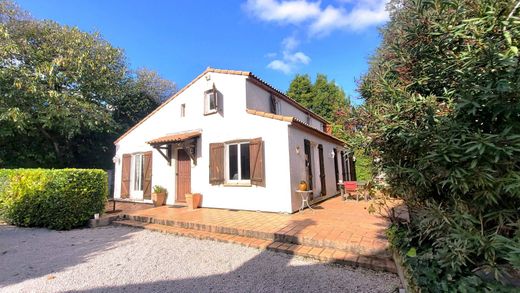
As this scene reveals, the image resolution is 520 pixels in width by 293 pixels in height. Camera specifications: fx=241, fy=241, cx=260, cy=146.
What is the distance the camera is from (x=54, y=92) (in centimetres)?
1302

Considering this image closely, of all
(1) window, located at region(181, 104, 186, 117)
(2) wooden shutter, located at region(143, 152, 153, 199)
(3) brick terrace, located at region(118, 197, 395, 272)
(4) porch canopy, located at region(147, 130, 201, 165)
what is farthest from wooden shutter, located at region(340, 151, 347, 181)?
(2) wooden shutter, located at region(143, 152, 153, 199)

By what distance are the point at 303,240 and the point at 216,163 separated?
5075 millimetres

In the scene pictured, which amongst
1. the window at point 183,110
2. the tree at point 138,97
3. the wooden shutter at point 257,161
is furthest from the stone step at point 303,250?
the tree at point 138,97

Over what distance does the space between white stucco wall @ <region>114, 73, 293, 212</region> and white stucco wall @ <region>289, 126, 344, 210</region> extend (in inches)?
13.6

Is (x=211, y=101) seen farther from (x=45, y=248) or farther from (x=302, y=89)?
(x=302, y=89)

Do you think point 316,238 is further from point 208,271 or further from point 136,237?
point 136,237

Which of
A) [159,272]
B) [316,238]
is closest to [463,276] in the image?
[316,238]

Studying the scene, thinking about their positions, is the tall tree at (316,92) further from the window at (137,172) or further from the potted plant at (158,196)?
the potted plant at (158,196)

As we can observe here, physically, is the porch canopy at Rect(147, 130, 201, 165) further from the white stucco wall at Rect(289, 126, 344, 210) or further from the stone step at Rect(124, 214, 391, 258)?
the white stucco wall at Rect(289, 126, 344, 210)

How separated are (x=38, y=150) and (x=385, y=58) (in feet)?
66.7

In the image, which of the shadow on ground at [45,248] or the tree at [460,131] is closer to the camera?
the tree at [460,131]

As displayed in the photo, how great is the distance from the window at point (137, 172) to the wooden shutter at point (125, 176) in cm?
31

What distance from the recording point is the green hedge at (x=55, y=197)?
724 cm

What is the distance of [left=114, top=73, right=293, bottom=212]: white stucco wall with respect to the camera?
7.86m
